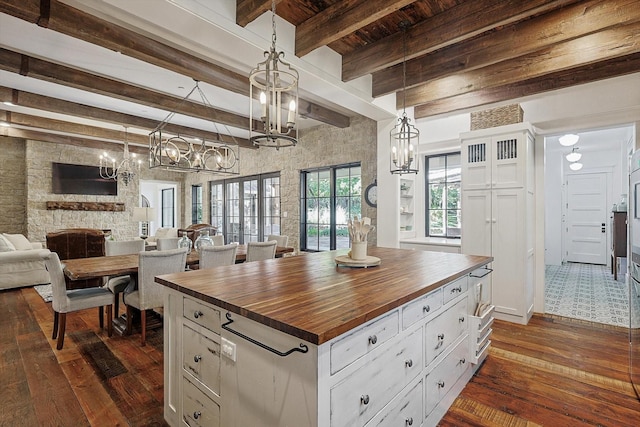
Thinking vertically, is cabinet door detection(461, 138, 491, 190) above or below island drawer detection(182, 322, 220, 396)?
above

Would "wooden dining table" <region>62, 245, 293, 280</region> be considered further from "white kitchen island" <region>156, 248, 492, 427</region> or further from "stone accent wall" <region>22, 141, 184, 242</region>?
"stone accent wall" <region>22, 141, 184, 242</region>

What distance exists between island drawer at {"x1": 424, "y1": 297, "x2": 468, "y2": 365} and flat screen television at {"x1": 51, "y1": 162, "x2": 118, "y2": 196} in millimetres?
9092

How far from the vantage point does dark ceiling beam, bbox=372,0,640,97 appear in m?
2.27

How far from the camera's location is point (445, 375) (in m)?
1.96

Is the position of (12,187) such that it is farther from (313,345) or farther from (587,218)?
(587,218)

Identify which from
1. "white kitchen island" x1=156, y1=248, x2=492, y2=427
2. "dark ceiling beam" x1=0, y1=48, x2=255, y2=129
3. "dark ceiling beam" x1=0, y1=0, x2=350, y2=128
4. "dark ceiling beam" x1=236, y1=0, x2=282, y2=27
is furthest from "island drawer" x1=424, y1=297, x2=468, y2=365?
"dark ceiling beam" x1=0, y1=48, x2=255, y2=129

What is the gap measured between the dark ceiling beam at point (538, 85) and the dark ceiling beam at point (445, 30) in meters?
1.13

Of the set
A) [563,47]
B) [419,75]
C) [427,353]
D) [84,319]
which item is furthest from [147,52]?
[563,47]

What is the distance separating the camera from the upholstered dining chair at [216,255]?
133 inches

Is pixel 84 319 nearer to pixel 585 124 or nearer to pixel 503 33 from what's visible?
pixel 503 33

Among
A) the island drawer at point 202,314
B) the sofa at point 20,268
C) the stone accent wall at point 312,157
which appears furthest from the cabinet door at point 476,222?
the sofa at point 20,268

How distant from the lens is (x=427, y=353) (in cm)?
174

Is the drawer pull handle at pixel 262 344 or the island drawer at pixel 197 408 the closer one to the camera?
the drawer pull handle at pixel 262 344

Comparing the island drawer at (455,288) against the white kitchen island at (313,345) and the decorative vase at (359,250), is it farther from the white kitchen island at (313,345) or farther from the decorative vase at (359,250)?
the decorative vase at (359,250)
